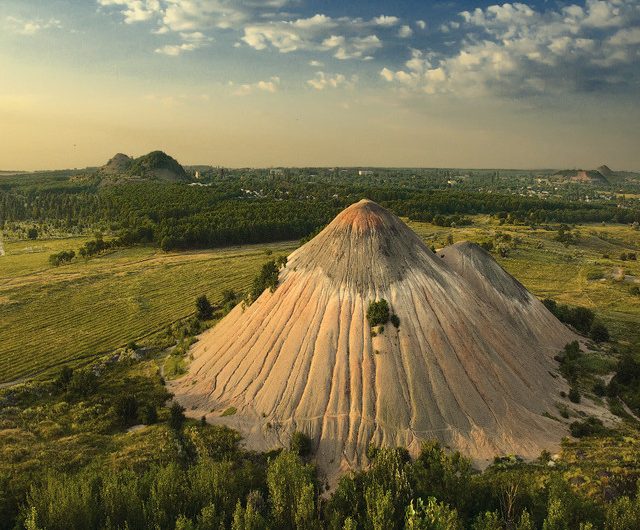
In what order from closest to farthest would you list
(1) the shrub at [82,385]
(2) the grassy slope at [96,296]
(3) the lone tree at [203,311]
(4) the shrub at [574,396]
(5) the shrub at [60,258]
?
(4) the shrub at [574,396]
(1) the shrub at [82,385]
(2) the grassy slope at [96,296]
(3) the lone tree at [203,311]
(5) the shrub at [60,258]

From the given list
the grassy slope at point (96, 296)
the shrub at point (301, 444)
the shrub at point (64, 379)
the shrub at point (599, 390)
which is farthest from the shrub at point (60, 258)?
the shrub at point (599, 390)

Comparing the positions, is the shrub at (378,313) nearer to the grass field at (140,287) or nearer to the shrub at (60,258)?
the grass field at (140,287)

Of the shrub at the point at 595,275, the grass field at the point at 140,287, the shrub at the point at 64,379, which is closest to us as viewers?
the shrub at the point at 64,379

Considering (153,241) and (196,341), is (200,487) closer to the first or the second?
(196,341)

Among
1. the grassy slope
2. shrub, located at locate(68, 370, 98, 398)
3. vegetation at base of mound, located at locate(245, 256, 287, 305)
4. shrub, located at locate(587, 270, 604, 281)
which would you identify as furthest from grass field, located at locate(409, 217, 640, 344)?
shrub, located at locate(68, 370, 98, 398)

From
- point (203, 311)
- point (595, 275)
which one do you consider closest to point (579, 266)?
point (595, 275)

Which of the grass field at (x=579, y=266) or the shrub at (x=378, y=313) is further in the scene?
the grass field at (x=579, y=266)
